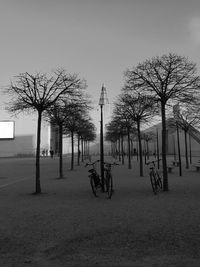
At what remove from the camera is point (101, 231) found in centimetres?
636

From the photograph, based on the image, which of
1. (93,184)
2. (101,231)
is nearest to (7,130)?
(93,184)

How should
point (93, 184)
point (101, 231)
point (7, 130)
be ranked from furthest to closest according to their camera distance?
point (7, 130)
point (93, 184)
point (101, 231)

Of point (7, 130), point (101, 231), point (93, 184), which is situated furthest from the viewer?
point (7, 130)

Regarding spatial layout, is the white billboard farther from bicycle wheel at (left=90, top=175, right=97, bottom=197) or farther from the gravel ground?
the gravel ground

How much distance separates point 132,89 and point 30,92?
3867mm

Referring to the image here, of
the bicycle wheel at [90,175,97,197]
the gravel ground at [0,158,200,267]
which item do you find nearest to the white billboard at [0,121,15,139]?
the bicycle wheel at [90,175,97,197]

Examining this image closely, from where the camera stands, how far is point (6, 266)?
4555mm

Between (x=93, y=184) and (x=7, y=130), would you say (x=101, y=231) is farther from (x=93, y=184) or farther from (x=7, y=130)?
(x=7, y=130)

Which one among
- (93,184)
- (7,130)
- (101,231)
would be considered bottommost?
(101,231)

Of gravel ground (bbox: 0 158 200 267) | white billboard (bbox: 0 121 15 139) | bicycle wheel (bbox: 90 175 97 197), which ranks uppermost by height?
white billboard (bbox: 0 121 15 139)

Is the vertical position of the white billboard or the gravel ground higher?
the white billboard

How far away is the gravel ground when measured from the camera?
484cm

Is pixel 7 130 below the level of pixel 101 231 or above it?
above

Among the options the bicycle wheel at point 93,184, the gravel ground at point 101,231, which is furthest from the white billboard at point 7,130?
the gravel ground at point 101,231
